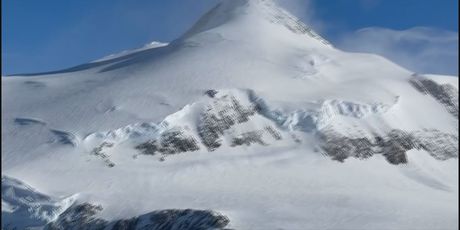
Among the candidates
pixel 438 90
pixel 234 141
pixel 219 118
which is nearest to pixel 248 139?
pixel 234 141

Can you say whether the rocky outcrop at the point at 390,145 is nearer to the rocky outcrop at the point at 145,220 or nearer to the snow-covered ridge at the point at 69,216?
the rocky outcrop at the point at 145,220

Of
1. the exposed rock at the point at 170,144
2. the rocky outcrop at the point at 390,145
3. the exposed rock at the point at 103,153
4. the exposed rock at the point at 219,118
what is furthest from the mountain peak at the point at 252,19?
the exposed rock at the point at 103,153

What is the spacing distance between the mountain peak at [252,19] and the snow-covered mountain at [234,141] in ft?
9.65

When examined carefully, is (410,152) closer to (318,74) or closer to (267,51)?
(318,74)

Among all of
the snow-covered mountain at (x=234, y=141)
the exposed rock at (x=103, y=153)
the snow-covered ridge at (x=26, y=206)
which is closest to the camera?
the snow-covered mountain at (x=234, y=141)

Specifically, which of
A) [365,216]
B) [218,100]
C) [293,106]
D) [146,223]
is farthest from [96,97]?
[365,216]

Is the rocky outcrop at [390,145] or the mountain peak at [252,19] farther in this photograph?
the mountain peak at [252,19]

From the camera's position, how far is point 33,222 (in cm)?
7300

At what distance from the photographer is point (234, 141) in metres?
90.4

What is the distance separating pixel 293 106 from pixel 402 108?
14.6m

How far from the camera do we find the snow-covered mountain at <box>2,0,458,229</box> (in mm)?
71250

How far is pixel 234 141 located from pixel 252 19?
1743 inches

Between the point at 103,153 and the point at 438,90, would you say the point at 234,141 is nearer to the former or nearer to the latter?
the point at 103,153

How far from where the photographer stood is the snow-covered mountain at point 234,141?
7125cm
